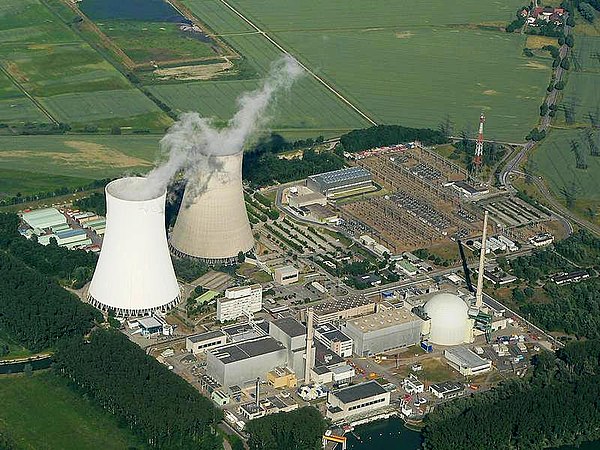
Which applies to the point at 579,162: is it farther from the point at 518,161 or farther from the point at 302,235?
Answer: the point at 302,235

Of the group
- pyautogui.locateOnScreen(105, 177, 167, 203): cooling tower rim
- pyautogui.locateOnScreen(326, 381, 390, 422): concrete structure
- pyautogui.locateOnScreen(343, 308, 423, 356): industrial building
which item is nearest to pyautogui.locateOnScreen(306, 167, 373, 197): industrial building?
pyautogui.locateOnScreen(343, 308, 423, 356): industrial building

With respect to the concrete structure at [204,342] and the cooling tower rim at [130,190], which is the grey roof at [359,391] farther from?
the cooling tower rim at [130,190]

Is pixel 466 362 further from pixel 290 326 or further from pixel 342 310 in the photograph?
pixel 290 326

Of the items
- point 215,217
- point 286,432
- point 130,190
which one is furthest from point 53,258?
point 286,432

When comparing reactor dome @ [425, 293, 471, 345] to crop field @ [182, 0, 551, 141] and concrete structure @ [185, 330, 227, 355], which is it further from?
crop field @ [182, 0, 551, 141]

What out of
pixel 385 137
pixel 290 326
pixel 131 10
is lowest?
pixel 385 137

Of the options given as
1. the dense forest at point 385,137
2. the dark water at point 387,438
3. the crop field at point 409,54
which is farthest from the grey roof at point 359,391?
the crop field at point 409,54
